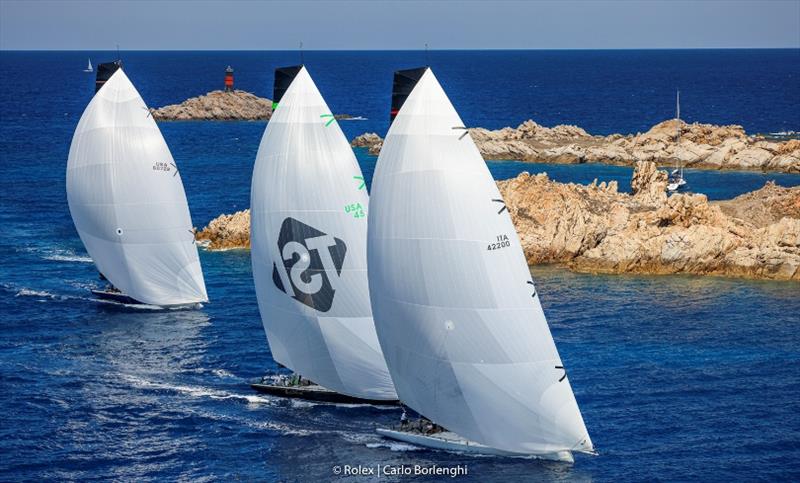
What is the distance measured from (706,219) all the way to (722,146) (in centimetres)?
5209

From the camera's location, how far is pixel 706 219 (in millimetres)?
78125

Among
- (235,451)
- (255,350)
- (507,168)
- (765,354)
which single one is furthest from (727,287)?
(507,168)

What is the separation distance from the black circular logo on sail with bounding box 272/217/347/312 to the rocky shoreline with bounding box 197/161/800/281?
98.9 ft

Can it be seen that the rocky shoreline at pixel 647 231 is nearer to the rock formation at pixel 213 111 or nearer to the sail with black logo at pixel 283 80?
the sail with black logo at pixel 283 80

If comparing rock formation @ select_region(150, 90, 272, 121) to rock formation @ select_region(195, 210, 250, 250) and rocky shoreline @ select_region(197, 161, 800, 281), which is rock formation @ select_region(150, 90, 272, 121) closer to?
rock formation @ select_region(195, 210, 250, 250)

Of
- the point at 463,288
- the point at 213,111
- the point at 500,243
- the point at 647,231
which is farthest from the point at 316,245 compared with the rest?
the point at 213,111

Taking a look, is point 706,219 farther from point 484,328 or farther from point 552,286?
point 484,328

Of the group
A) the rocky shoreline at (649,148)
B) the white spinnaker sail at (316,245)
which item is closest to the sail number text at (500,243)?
the white spinnaker sail at (316,245)

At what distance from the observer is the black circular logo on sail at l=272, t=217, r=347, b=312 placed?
50.9 m

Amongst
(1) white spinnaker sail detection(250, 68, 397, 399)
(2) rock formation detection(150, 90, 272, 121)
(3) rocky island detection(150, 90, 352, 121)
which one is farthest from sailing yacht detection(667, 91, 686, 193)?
(2) rock formation detection(150, 90, 272, 121)

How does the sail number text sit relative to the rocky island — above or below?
below

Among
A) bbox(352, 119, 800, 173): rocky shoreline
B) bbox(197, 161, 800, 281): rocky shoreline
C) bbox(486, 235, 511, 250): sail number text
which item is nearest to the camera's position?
bbox(486, 235, 511, 250): sail number text

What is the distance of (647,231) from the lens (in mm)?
77812

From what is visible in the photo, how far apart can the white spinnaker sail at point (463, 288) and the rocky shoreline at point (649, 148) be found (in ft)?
275
